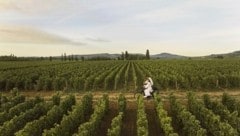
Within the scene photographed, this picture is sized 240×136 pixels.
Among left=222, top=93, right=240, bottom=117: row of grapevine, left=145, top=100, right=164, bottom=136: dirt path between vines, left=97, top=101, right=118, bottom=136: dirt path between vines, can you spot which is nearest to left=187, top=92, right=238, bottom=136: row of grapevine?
left=145, top=100, right=164, bottom=136: dirt path between vines

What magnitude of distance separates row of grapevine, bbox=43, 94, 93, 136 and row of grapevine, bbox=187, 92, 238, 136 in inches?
199

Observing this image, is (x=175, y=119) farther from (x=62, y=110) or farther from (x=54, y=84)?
(x=54, y=84)

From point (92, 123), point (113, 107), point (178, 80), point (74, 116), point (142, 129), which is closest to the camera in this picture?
point (142, 129)

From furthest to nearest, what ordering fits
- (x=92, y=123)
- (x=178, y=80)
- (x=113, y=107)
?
(x=178, y=80) < (x=113, y=107) < (x=92, y=123)

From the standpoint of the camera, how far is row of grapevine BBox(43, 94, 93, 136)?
529 inches

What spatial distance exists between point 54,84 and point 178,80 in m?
9.80

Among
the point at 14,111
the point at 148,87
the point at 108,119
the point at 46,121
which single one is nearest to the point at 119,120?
the point at 46,121

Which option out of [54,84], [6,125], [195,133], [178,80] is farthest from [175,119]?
[54,84]

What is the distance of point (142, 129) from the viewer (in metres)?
13.4

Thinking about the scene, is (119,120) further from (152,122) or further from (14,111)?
(14,111)

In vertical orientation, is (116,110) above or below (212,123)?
below

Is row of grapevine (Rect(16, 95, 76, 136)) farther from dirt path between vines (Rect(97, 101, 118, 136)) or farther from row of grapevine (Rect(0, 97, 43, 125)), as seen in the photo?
dirt path between vines (Rect(97, 101, 118, 136))

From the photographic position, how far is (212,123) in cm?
1517

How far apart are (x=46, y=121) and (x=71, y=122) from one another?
110 centimetres
